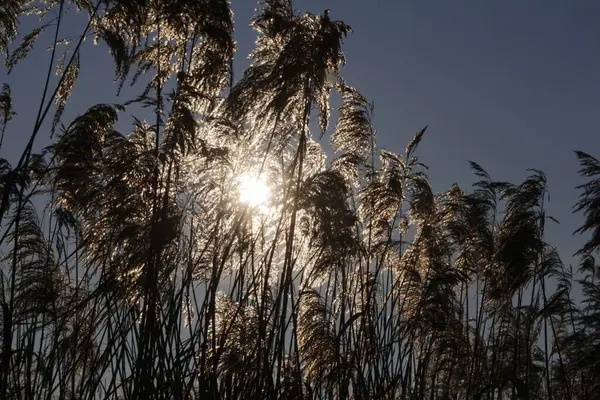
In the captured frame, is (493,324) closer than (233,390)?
No

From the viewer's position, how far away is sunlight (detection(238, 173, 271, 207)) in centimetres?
602

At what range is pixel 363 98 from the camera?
7824 mm

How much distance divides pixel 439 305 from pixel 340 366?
1853 millimetres

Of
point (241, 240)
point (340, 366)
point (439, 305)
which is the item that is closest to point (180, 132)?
point (241, 240)

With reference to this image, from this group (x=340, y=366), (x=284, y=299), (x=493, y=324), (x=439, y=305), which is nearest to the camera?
(x=284, y=299)

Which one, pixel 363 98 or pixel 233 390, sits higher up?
pixel 363 98

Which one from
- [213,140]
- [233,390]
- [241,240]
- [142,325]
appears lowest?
[233,390]

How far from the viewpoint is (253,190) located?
240 inches

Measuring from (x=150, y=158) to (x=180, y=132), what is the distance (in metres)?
0.32

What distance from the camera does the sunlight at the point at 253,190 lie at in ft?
19.7

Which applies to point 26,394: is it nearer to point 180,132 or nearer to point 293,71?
point 180,132

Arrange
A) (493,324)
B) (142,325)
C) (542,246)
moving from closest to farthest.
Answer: (142,325) → (542,246) → (493,324)

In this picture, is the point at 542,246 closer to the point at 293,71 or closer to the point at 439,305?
the point at 439,305

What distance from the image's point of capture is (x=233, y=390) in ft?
17.8
